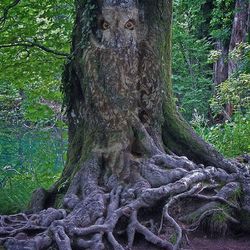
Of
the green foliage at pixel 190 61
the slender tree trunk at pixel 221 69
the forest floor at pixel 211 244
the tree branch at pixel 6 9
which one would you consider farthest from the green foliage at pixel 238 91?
the forest floor at pixel 211 244

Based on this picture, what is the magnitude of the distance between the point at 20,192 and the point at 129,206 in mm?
3739

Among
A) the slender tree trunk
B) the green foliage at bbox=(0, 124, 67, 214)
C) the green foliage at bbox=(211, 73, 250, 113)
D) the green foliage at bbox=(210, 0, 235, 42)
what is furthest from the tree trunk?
the green foliage at bbox=(0, 124, 67, 214)

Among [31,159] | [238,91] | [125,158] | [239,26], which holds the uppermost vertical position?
[239,26]

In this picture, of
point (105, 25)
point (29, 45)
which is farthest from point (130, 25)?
point (29, 45)

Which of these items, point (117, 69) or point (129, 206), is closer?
point (129, 206)

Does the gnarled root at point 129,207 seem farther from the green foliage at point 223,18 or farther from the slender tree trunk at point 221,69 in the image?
the slender tree trunk at point 221,69

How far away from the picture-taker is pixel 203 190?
5.31 m

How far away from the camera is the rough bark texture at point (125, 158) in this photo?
4.64m

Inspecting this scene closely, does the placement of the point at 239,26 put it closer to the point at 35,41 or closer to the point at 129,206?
the point at 35,41

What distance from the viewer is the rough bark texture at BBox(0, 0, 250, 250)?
464 cm

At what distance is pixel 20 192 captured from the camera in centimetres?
806

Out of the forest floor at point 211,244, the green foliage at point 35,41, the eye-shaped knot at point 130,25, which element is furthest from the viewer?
the green foliage at point 35,41

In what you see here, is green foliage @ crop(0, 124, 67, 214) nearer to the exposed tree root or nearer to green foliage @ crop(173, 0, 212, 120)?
the exposed tree root

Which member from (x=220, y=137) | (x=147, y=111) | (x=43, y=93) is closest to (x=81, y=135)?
(x=147, y=111)
